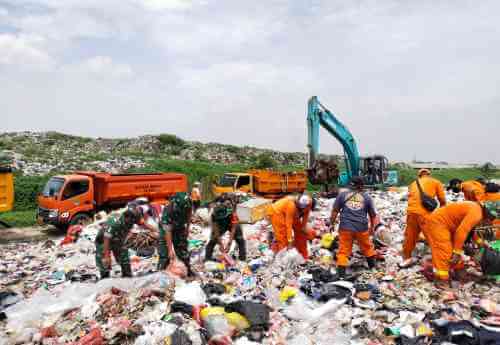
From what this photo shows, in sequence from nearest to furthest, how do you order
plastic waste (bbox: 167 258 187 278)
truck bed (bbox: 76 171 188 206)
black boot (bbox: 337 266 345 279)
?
black boot (bbox: 337 266 345 279)
plastic waste (bbox: 167 258 187 278)
truck bed (bbox: 76 171 188 206)

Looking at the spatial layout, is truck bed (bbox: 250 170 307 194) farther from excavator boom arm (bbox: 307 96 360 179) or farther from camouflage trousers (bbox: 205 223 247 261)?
camouflage trousers (bbox: 205 223 247 261)

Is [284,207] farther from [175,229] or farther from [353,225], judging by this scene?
[175,229]

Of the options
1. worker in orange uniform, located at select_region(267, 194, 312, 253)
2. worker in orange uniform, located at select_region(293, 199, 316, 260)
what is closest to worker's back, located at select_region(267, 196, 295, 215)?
worker in orange uniform, located at select_region(267, 194, 312, 253)

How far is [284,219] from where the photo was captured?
18.3 ft

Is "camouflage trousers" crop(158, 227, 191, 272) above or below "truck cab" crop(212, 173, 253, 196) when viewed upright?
below

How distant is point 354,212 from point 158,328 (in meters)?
2.97

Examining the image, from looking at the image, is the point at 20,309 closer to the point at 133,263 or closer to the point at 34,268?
the point at 133,263

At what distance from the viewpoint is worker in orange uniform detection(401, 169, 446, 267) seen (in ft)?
16.0

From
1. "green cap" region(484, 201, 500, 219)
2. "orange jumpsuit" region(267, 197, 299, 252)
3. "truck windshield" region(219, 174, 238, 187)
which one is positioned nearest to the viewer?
"green cap" region(484, 201, 500, 219)

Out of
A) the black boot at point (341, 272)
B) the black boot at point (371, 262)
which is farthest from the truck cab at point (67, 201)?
the black boot at point (371, 262)

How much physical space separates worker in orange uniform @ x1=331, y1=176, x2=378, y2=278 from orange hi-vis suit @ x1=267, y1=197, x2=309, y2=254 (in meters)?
0.77

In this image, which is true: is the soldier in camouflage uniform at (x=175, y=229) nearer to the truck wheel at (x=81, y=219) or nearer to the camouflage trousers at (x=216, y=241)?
the camouflage trousers at (x=216, y=241)

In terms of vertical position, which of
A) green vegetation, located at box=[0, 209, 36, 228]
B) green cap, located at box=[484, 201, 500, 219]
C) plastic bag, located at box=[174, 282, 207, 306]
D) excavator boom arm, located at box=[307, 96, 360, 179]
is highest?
excavator boom arm, located at box=[307, 96, 360, 179]

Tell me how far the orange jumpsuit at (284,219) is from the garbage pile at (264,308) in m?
0.32
